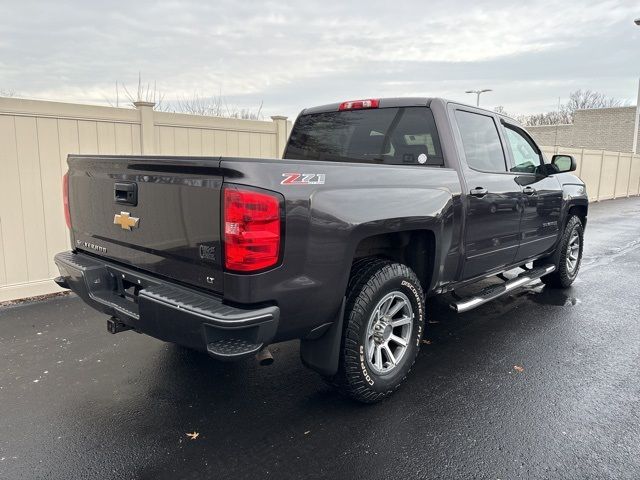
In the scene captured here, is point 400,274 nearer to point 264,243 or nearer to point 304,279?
point 304,279

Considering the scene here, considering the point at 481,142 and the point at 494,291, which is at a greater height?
the point at 481,142

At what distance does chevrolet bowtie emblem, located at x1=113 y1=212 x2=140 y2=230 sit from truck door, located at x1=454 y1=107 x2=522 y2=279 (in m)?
2.42

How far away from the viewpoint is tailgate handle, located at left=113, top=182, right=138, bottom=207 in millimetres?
2896

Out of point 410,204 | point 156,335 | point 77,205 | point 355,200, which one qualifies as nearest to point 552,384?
point 410,204

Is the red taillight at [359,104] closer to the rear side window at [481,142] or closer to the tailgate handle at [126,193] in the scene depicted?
the rear side window at [481,142]

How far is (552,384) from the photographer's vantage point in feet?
11.7

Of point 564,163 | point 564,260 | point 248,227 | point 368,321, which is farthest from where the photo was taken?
point 564,260

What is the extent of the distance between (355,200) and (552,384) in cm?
211

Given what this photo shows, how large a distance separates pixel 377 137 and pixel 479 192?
37.2 inches

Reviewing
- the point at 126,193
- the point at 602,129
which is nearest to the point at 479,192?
the point at 126,193

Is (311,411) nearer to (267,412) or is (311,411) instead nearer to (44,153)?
(267,412)

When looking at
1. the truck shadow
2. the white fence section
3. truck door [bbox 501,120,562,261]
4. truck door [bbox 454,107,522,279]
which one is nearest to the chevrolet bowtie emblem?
the truck shadow

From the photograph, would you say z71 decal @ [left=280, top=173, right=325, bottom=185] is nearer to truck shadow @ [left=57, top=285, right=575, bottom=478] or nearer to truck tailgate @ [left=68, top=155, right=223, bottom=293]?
truck tailgate @ [left=68, top=155, right=223, bottom=293]

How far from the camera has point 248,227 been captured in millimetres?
2377
